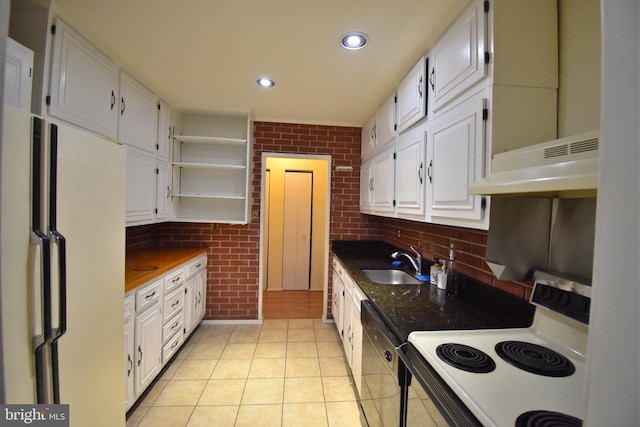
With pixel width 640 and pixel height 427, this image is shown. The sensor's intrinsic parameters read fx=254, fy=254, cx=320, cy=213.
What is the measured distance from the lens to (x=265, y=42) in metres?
1.55

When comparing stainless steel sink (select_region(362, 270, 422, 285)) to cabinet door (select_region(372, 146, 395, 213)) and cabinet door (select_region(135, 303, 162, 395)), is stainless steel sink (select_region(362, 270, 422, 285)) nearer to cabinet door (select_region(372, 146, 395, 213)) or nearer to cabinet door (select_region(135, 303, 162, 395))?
cabinet door (select_region(372, 146, 395, 213))

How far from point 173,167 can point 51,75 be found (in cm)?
148

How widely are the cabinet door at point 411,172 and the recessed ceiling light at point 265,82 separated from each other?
113cm

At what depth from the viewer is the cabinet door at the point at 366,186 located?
2.72m

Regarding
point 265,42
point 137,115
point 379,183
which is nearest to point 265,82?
point 265,42

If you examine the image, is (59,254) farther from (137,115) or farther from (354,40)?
(354,40)

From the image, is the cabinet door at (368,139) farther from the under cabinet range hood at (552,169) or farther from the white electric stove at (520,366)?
the white electric stove at (520,366)

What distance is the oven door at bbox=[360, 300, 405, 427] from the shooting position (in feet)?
3.69

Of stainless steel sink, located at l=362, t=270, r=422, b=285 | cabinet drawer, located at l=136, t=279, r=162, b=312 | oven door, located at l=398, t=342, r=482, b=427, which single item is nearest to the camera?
Answer: oven door, located at l=398, t=342, r=482, b=427

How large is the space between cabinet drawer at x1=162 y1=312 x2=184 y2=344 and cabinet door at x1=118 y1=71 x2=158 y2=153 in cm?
150

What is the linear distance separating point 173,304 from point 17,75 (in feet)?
5.96

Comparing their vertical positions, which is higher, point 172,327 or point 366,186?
point 366,186

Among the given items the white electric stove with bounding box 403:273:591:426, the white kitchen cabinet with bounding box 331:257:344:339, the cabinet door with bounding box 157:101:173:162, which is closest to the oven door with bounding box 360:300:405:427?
the white electric stove with bounding box 403:273:591:426

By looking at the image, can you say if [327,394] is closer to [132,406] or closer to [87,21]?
[132,406]
